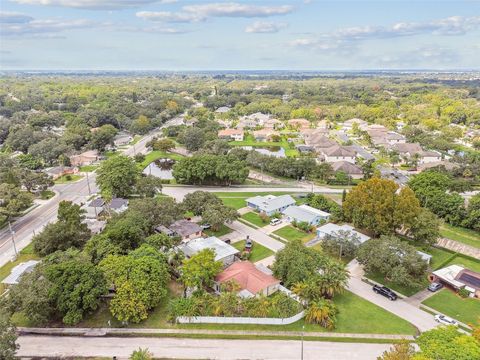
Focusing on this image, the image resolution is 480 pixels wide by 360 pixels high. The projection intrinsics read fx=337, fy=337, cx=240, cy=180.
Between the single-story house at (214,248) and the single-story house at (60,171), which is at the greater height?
the single-story house at (214,248)

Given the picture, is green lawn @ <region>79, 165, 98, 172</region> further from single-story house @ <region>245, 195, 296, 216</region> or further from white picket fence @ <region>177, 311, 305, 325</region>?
white picket fence @ <region>177, 311, 305, 325</region>

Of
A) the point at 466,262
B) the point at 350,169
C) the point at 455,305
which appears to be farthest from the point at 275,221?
the point at 350,169

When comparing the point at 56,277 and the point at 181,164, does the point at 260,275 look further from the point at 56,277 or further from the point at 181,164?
the point at 181,164

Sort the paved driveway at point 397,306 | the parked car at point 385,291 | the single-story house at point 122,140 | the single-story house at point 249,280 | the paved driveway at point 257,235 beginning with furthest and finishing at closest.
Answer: the single-story house at point 122,140, the paved driveway at point 257,235, the parked car at point 385,291, the single-story house at point 249,280, the paved driveway at point 397,306

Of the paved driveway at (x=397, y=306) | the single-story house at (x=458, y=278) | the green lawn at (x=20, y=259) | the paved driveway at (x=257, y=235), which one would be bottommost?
the green lawn at (x=20, y=259)

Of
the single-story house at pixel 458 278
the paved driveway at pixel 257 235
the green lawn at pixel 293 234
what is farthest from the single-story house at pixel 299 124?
the single-story house at pixel 458 278

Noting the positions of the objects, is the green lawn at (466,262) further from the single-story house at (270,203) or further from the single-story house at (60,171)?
the single-story house at (60,171)

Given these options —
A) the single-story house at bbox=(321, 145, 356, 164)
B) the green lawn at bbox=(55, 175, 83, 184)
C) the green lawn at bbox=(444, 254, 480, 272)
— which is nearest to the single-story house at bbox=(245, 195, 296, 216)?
the green lawn at bbox=(444, 254, 480, 272)
